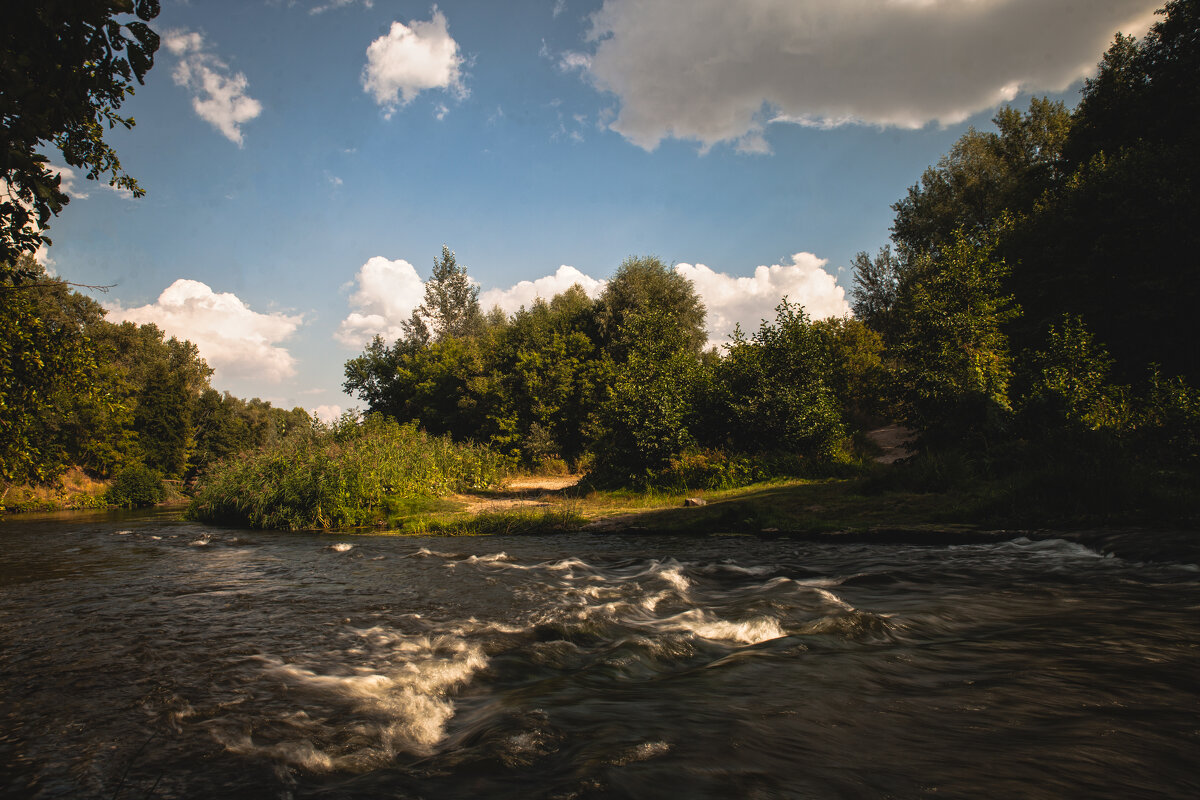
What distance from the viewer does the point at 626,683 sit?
391 centimetres

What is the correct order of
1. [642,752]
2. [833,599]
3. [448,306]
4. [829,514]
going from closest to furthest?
[642,752], [833,599], [829,514], [448,306]

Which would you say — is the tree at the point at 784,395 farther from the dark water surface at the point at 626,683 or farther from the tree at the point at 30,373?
the tree at the point at 30,373

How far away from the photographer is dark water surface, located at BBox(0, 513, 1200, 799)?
8.38 feet

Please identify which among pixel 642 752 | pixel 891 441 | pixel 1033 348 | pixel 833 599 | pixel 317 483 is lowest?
pixel 833 599

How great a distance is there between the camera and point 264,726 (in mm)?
3260

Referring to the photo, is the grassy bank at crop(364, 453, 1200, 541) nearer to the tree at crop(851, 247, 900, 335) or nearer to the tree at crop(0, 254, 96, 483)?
the tree at crop(0, 254, 96, 483)

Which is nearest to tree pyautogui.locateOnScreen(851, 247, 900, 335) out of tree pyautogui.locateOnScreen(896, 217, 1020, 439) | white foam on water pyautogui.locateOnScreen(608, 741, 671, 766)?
tree pyautogui.locateOnScreen(896, 217, 1020, 439)

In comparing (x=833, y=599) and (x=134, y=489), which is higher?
(x=134, y=489)

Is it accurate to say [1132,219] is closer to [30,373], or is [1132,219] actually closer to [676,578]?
[676,578]

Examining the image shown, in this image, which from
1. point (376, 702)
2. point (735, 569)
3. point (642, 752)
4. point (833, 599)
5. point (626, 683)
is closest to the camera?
point (642, 752)

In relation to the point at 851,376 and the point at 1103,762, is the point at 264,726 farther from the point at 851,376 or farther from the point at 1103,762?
the point at 851,376

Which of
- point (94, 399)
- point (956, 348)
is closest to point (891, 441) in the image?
point (956, 348)

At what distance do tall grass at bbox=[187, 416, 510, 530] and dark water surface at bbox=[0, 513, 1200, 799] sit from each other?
7474 millimetres

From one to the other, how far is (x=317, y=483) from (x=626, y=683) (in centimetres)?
1383
